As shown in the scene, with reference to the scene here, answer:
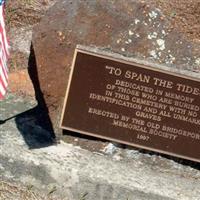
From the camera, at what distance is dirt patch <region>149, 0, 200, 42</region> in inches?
337

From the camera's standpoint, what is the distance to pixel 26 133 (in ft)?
19.6

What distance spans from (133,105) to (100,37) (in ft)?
2.29

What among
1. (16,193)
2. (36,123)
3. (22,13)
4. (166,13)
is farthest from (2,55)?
(166,13)

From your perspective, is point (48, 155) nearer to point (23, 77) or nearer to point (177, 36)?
point (23, 77)

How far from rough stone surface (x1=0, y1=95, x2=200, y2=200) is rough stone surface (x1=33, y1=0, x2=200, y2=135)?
44 cm

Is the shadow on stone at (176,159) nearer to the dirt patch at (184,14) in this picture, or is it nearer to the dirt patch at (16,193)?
the dirt patch at (16,193)

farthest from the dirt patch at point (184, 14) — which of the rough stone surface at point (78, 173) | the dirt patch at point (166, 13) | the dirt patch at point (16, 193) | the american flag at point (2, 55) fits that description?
the dirt patch at point (16, 193)

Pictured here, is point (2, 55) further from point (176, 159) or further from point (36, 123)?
point (176, 159)

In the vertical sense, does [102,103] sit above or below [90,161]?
above

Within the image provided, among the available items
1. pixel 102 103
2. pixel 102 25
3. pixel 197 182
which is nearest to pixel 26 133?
pixel 102 103

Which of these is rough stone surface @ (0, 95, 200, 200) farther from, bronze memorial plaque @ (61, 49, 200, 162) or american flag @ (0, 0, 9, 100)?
american flag @ (0, 0, 9, 100)

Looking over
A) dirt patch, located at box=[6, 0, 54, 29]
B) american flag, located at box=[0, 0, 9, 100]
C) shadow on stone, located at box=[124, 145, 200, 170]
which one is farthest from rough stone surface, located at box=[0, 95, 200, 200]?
dirt patch, located at box=[6, 0, 54, 29]

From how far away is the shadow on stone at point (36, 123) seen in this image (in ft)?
19.5

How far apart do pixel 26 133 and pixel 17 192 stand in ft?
1.94
